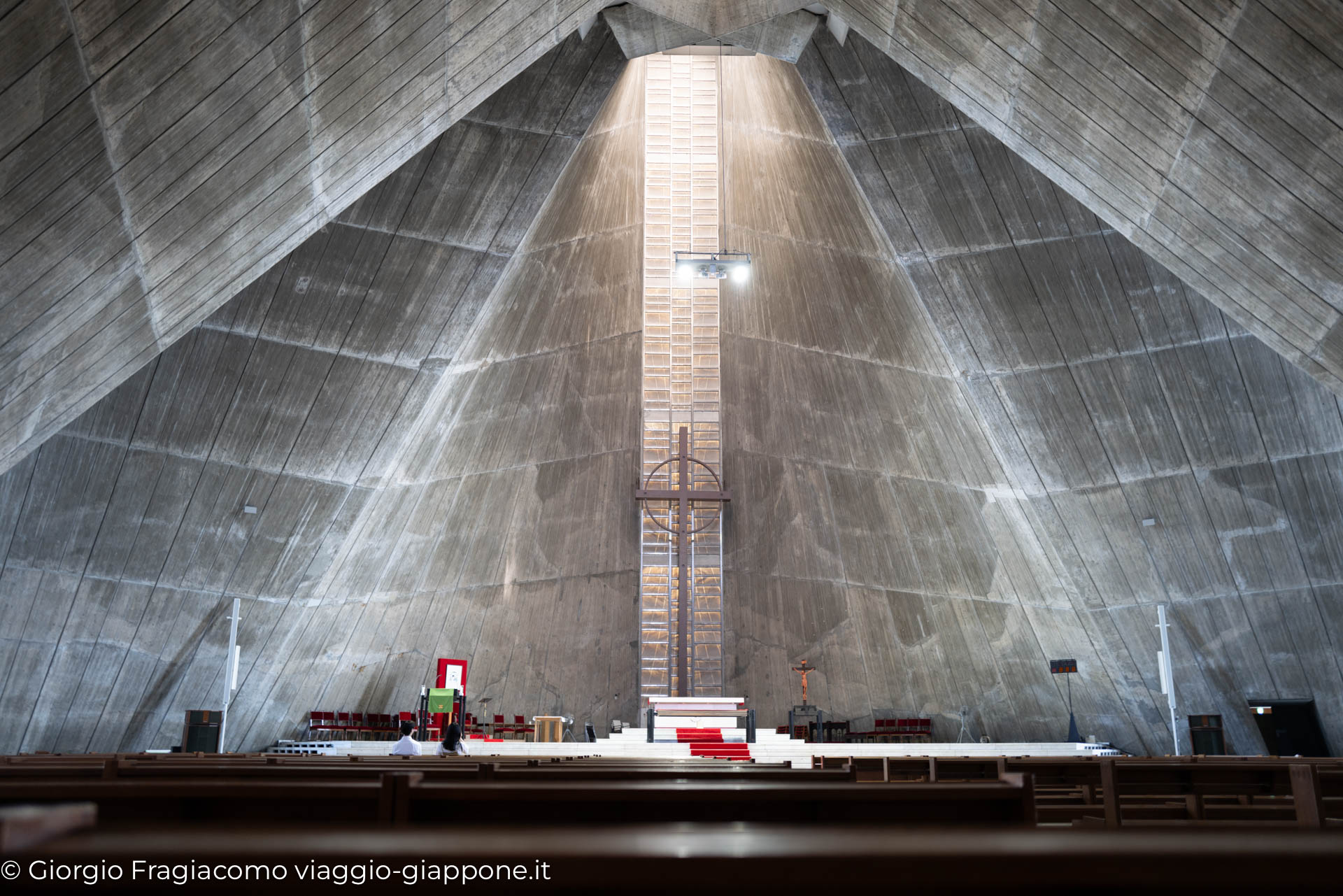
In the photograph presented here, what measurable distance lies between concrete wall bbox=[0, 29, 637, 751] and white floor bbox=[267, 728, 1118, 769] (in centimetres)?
217

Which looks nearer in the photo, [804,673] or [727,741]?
[727,741]

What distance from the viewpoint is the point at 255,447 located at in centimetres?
1227

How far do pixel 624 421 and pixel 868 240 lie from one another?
15.8ft

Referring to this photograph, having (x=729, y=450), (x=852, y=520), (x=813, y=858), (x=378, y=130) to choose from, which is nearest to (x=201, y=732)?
(x=378, y=130)

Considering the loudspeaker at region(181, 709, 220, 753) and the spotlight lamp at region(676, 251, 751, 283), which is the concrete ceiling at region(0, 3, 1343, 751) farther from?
the spotlight lamp at region(676, 251, 751, 283)

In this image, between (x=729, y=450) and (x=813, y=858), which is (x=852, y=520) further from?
(x=813, y=858)

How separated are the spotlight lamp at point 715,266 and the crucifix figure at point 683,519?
8.76 ft

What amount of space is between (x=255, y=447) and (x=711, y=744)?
6867 millimetres

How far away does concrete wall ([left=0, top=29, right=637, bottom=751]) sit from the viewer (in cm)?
1138

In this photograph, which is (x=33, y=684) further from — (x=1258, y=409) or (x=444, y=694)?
(x=1258, y=409)

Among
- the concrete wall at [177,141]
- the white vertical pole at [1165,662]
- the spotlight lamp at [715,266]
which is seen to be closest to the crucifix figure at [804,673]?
the white vertical pole at [1165,662]

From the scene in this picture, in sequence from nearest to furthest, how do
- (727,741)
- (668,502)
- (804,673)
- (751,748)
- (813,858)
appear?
(813,858)
(751,748)
(727,741)
(804,673)
(668,502)

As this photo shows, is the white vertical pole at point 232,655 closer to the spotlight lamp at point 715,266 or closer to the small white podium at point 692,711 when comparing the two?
the small white podium at point 692,711

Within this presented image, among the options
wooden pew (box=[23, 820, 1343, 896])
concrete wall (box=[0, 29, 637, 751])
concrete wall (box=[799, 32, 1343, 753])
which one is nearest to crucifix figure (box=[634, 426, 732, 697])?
A: concrete wall (box=[0, 29, 637, 751])
